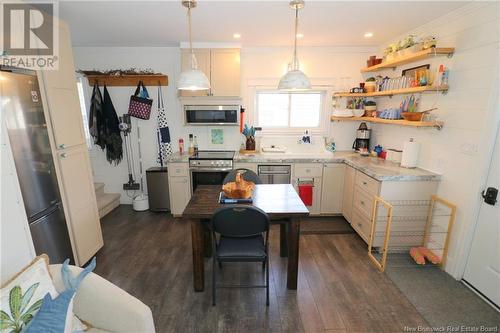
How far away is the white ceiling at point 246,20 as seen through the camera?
219 centimetres

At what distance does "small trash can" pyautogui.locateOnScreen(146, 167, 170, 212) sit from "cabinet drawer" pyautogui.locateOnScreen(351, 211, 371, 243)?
2759mm

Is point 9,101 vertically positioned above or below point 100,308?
above

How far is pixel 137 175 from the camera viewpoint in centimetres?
412

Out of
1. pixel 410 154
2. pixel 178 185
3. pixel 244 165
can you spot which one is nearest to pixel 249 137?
pixel 244 165

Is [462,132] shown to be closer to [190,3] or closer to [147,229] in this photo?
[190,3]

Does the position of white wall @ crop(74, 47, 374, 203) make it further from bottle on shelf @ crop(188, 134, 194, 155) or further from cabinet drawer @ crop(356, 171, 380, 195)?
cabinet drawer @ crop(356, 171, 380, 195)

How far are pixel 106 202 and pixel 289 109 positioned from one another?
333 centimetres

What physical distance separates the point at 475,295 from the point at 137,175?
14.9ft

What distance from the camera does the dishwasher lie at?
3.52 m

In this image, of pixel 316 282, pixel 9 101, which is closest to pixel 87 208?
pixel 9 101

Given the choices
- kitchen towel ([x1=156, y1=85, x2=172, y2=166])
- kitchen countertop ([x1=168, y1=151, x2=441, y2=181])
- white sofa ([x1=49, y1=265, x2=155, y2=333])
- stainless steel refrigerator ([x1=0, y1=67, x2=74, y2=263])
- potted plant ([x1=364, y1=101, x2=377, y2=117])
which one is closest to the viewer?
white sofa ([x1=49, y1=265, x2=155, y2=333])

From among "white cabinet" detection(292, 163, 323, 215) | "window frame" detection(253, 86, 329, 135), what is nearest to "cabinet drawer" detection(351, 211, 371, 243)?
"white cabinet" detection(292, 163, 323, 215)

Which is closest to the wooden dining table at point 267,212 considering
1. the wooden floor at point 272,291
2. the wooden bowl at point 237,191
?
the wooden bowl at point 237,191

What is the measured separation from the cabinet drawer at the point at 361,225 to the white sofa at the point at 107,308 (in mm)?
2469
